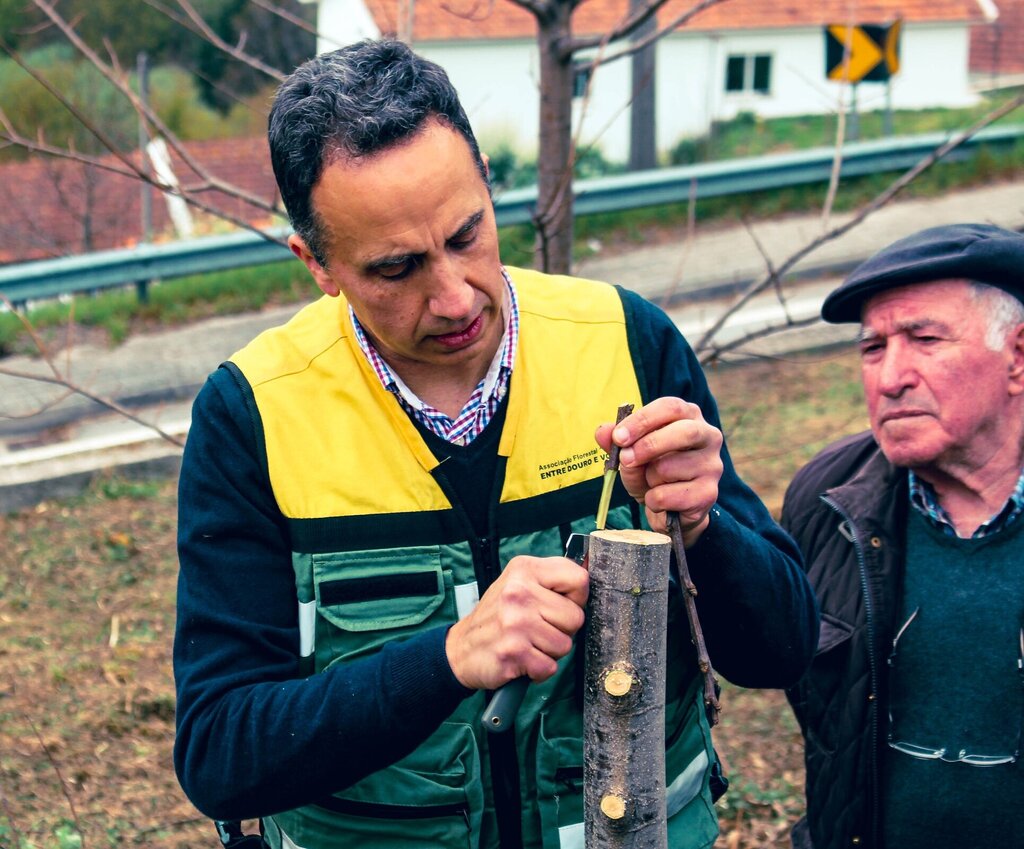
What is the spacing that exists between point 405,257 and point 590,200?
7818mm

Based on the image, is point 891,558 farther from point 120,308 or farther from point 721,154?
point 721,154

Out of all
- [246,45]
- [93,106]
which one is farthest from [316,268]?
[246,45]

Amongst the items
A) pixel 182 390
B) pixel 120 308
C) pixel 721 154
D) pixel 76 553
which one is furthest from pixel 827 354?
pixel 721 154

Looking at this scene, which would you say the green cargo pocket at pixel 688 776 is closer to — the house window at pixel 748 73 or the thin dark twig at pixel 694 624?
the thin dark twig at pixel 694 624

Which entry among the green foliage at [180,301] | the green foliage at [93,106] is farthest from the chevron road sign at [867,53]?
the green foliage at [93,106]

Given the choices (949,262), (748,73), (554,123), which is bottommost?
(949,262)

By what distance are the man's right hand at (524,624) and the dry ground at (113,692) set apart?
71.4 inches

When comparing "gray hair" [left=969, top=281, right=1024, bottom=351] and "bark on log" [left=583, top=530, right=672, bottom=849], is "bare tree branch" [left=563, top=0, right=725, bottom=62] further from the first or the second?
"bark on log" [left=583, top=530, right=672, bottom=849]

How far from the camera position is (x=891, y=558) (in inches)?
114

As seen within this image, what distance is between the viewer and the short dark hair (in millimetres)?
1976

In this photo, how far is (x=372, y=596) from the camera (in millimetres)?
2078

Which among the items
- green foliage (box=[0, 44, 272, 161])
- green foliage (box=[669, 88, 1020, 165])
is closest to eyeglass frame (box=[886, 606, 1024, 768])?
green foliage (box=[0, 44, 272, 161])

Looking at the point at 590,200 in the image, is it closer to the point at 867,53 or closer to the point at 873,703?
the point at 867,53

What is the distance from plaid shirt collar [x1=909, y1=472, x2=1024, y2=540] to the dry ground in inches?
35.2
